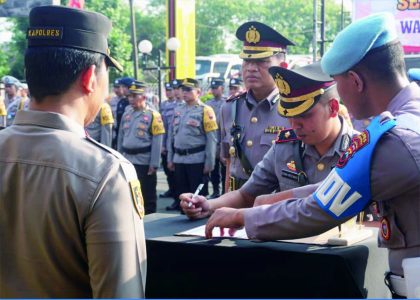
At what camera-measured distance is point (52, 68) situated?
168 centimetres

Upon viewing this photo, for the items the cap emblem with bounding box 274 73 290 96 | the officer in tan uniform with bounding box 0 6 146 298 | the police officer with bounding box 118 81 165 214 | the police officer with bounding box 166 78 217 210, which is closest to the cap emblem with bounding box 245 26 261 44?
the cap emblem with bounding box 274 73 290 96

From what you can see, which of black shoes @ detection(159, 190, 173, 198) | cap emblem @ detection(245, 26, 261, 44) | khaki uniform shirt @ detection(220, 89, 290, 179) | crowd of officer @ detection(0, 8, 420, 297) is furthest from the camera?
black shoes @ detection(159, 190, 173, 198)

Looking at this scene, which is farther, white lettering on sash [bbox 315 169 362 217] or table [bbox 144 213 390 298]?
table [bbox 144 213 390 298]

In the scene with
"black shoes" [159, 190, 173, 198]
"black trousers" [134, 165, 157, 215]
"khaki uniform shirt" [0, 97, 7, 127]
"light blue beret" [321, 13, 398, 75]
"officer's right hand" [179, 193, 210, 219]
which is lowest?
"black shoes" [159, 190, 173, 198]

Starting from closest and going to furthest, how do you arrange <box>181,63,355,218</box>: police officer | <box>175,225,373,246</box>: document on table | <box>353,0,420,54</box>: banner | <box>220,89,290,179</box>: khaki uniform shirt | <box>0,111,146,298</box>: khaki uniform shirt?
<box>0,111,146,298</box>: khaki uniform shirt
<box>175,225,373,246</box>: document on table
<box>181,63,355,218</box>: police officer
<box>220,89,290,179</box>: khaki uniform shirt
<box>353,0,420,54</box>: banner

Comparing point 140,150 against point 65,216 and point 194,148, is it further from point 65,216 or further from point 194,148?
point 65,216

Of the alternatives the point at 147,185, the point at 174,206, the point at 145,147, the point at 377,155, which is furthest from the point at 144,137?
the point at 377,155

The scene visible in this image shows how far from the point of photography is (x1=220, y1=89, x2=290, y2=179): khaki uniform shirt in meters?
4.16

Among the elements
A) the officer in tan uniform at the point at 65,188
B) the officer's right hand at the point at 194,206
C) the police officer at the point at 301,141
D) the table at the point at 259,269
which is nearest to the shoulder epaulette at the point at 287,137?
the police officer at the point at 301,141

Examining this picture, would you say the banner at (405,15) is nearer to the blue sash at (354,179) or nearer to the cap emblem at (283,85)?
the cap emblem at (283,85)

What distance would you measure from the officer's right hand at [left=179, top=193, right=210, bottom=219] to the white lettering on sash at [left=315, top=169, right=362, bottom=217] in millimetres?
933

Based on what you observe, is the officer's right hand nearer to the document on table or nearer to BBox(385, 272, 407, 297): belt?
the document on table

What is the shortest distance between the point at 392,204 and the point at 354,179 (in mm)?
154

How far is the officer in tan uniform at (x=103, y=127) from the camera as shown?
899cm
